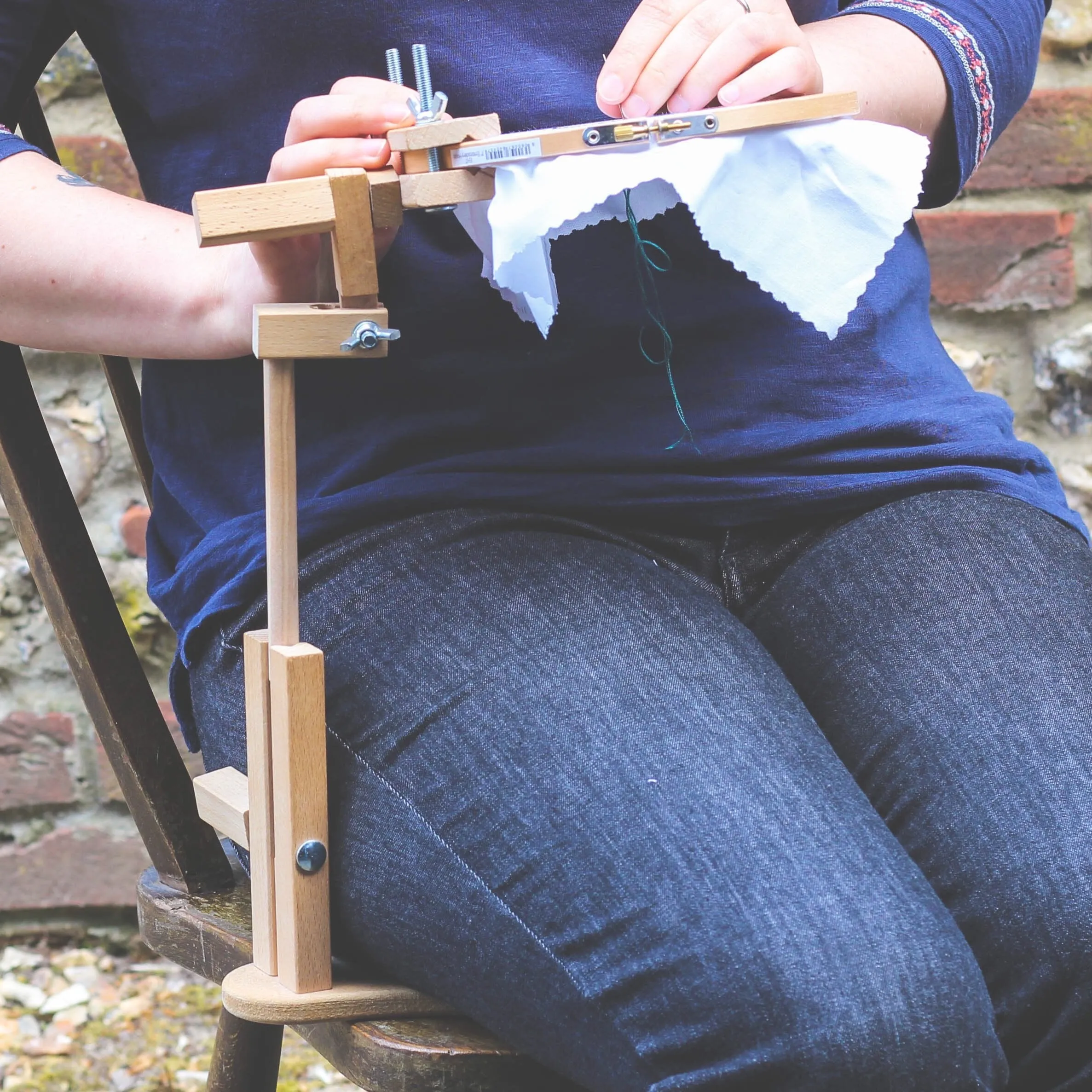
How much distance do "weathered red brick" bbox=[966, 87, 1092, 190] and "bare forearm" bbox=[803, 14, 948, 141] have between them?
47cm

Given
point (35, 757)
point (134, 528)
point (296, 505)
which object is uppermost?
point (296, 505)

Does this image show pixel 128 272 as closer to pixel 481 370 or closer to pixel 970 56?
pixel 481 370

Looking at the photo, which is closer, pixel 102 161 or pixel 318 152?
pixel 318 152

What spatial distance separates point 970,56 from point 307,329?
421mm

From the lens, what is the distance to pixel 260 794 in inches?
21.7

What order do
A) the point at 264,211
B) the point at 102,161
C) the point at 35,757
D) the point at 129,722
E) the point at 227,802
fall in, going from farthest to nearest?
the point at 35,757 → the point at 102,161 → the point at 129,722 → the point at 227,802 → the point at 264,211

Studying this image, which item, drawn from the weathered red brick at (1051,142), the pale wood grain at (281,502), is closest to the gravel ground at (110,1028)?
the pale wood grain at (281,502)

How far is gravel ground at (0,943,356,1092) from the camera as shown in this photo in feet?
3.64

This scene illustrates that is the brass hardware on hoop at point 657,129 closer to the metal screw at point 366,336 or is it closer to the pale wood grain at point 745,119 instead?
the pale wood grain at point 745,119

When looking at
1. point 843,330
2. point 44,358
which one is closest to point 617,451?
point 843,330

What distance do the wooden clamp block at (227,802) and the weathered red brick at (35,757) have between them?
0.66 m

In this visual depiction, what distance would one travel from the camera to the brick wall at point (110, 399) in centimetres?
113

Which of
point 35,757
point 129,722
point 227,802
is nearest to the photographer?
point 227,802

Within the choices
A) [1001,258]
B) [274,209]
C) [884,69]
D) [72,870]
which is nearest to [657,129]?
[274,209]
